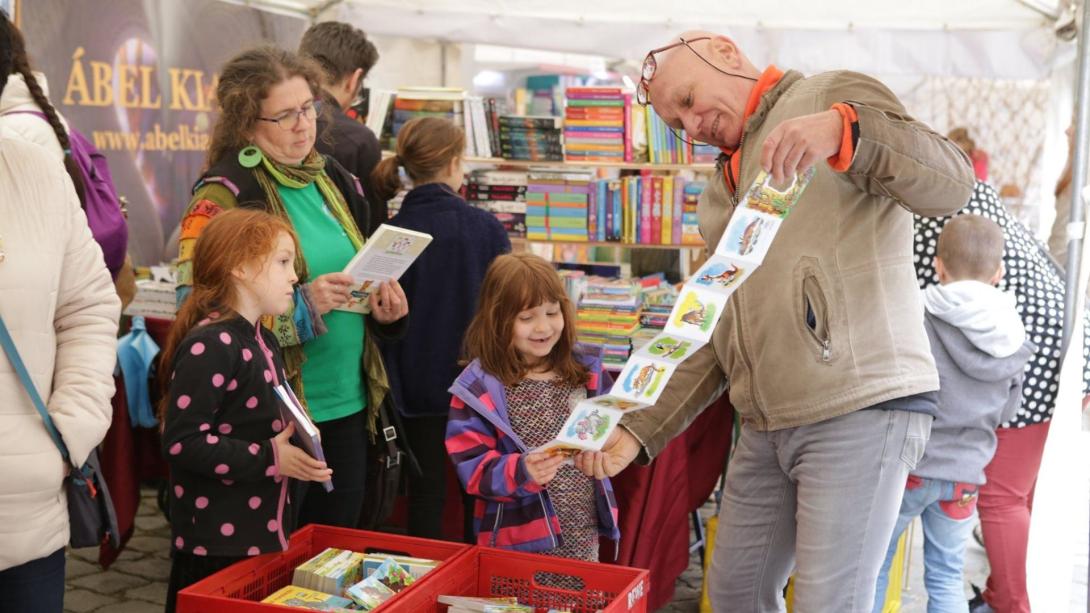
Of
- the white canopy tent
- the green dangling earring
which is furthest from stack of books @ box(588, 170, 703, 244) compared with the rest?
the green dangling earring

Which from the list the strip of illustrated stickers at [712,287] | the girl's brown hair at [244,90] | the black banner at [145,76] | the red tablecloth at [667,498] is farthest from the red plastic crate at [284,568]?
the black banner at [145,76]

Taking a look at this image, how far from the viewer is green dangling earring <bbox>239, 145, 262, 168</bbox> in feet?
9.36

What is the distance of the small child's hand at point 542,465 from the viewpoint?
93.0 inches

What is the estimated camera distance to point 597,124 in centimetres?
542

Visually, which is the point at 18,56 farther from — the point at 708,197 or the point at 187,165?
the point at 187,165

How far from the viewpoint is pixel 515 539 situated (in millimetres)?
2811

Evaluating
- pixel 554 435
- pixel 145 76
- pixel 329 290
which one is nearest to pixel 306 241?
pixel 329 290

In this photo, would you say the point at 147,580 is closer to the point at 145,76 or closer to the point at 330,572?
the point at 330,572

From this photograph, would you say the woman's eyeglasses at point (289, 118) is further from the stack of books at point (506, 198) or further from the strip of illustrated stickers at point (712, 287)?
the stack of books at point (506, 198)

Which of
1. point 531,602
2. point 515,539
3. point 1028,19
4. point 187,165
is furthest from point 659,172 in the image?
point 531,602

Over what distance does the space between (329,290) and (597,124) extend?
9.44 ft

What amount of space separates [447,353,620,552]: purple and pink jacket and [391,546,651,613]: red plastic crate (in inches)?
12.5

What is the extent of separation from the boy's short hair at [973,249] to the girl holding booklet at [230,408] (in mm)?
2122

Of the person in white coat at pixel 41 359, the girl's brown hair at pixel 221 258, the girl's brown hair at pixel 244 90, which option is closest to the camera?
the person in white coat at pixel 41 359
